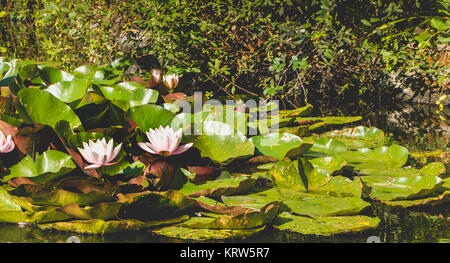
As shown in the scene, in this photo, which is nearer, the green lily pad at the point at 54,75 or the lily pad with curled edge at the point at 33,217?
the lily pad with curled edge at the point at 33,217

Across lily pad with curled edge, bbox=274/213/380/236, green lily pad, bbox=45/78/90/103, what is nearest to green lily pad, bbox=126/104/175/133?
green lily pad, bbox=45/78/90/103

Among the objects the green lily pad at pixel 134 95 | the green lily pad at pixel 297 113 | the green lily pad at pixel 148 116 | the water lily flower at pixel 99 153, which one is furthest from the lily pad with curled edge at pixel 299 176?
the green lily pad at pixel 297 113

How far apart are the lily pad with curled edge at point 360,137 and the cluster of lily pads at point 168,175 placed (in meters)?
0.20

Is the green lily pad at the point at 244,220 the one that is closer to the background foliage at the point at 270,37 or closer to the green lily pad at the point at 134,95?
the green lily pad at the point at 134,95

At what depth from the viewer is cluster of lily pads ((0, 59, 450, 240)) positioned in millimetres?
1400

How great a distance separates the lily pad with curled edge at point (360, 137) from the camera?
238 cm

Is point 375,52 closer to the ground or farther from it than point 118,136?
farther from it

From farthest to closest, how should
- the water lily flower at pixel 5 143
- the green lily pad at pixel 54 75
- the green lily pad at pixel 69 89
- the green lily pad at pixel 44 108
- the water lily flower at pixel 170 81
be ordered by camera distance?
1. the water lily flower at pixel 170 81
2. the green lily pad at pixel 54 75
3. the green lily pad at pixel 69 89
4. the green lily pad at pixel 44 108
5. the water lily flower at pixel 5 143

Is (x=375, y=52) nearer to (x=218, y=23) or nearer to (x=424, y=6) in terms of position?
(x=424, y=6)

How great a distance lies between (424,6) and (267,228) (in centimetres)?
270

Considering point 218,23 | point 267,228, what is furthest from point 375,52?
point 267,228

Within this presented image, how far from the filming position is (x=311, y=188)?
172 centimetres

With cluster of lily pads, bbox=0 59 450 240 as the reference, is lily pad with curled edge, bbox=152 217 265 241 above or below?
below

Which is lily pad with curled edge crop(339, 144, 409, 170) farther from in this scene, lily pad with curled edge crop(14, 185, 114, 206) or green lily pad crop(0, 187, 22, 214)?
green lily pad crop(0, 187, 22, 214)
